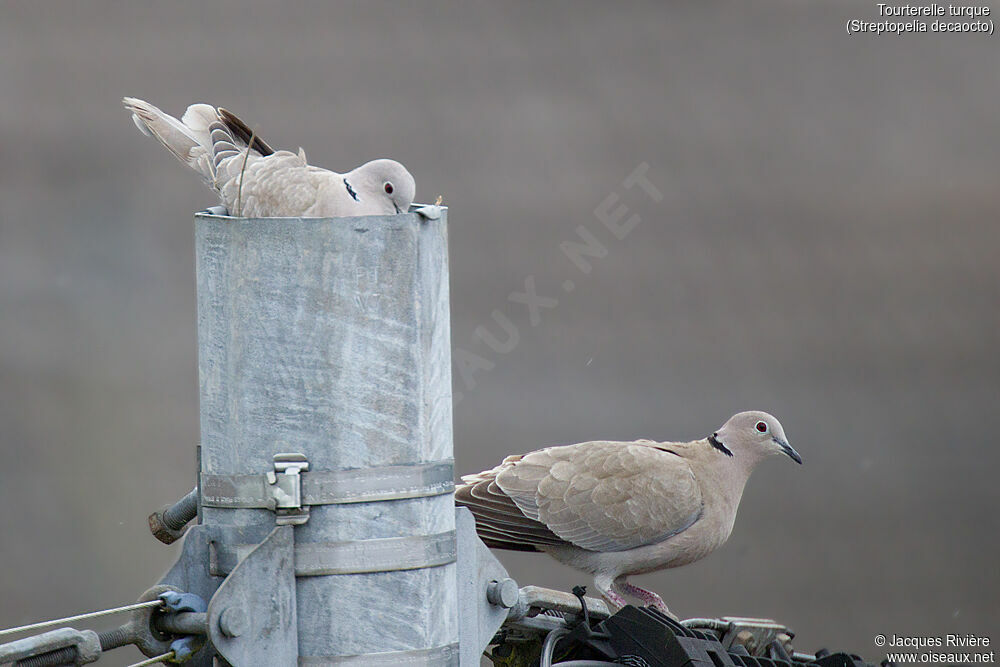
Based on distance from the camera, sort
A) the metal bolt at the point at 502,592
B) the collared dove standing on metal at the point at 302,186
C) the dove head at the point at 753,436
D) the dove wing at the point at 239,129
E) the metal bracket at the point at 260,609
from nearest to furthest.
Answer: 1. the metal bracket at the point at 260,609
2. the metal bolt at the point at 502,592
3. the collared dove standing on metal at the point at 302,186
4. the dove wing at the point at 239,129
5. the dove head at the point at 753,436

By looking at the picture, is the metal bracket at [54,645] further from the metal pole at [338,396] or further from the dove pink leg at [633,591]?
the dove pink leg at [633,591]

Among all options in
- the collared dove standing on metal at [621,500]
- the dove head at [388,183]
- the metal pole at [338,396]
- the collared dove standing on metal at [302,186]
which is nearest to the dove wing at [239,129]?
the collared dove standing on metal at [302,186]

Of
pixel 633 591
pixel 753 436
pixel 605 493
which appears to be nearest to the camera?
pixel 605 493

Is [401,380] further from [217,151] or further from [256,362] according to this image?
[217,151]

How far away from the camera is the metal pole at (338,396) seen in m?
1.43

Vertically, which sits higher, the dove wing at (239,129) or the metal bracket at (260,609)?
the dove wing at (239,129)

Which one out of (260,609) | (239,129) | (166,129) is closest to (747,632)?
(260,609)

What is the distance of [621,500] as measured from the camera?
3.25 m

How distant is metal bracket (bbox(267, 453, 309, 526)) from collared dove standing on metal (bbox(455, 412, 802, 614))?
1758mm

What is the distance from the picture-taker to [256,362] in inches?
57.0

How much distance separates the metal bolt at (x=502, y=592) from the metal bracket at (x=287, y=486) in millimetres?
369

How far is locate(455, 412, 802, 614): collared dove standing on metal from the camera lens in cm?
321

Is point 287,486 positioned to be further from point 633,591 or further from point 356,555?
point 633,591

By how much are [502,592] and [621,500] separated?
1597 millimetres
